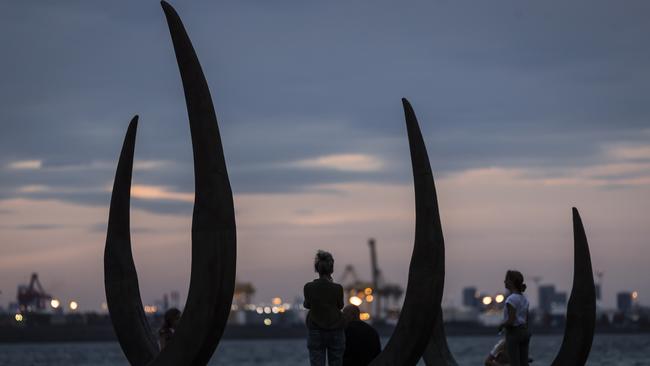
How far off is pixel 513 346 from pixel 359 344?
1.91m

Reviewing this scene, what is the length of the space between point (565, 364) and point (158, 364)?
16.4 feet

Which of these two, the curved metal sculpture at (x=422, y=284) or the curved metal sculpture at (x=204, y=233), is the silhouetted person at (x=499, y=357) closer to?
the curved metal sculpture at (x=422, y=284)

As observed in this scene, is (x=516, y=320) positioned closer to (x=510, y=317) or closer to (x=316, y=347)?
(x=510, y=317)

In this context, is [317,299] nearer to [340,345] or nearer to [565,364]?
[340,345]

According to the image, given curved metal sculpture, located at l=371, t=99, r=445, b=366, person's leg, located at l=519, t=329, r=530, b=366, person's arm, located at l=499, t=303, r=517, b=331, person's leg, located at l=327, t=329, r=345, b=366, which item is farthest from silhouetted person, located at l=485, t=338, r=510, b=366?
person's leg, located at l=327, t=329, r=345, b=366

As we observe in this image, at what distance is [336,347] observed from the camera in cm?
1316

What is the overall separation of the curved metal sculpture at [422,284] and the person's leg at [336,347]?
1.18 meters

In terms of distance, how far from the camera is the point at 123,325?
51.0ft

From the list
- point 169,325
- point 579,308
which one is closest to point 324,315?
point 169,325

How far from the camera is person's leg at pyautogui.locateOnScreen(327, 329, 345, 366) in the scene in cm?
1312

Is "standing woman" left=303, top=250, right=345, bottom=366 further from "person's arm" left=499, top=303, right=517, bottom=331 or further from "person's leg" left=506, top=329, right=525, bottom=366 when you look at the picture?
"person's leg" left=506, top=329, right=525, bottom=366

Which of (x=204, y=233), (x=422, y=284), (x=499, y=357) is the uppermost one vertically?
(x=204, y=233)

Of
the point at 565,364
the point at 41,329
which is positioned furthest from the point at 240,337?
the point at 565,364

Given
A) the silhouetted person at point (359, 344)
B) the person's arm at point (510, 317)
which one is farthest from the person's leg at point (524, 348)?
the silhouetted person at point (359, 344)
